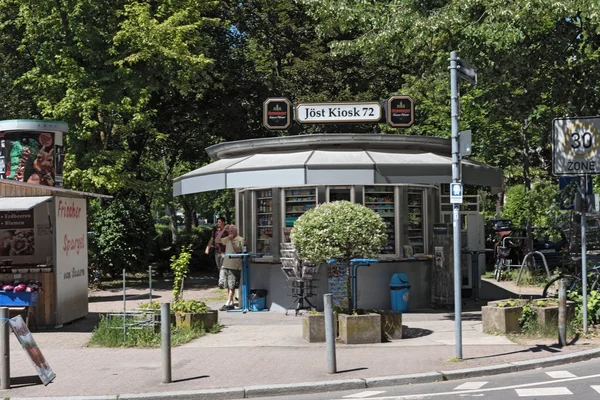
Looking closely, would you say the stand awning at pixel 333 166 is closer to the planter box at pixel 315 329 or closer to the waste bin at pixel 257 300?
the waste bin at pixel 257 300

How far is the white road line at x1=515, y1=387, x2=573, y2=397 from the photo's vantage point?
8719 millimetres

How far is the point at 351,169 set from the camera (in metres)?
15.7

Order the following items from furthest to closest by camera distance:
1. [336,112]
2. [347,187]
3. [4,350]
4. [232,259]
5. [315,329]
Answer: [232,259]
[347,187]
[336,112]
[315,329]
[4,350]

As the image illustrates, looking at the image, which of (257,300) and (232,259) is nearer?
(257,300)

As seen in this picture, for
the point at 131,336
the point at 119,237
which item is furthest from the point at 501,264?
the point at 131,336

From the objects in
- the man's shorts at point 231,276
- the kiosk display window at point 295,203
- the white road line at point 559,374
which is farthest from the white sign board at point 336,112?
the white road line at point 559,374

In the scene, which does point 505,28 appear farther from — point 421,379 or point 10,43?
point 10,43

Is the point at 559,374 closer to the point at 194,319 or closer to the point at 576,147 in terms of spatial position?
the point at 576,147

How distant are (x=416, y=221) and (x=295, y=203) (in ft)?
8.73

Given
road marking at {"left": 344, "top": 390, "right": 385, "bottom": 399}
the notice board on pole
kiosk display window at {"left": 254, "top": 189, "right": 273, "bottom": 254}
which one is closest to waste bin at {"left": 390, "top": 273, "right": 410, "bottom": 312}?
kiosk display window at {"left": 254, "top": 189, "right": 273, "bottom": 254}

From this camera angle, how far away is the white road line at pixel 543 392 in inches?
343

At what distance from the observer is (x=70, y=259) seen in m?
15.4

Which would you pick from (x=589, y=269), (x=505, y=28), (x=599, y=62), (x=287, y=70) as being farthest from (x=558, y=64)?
(x=287, y=70)

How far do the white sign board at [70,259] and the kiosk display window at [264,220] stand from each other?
3.69 meters
